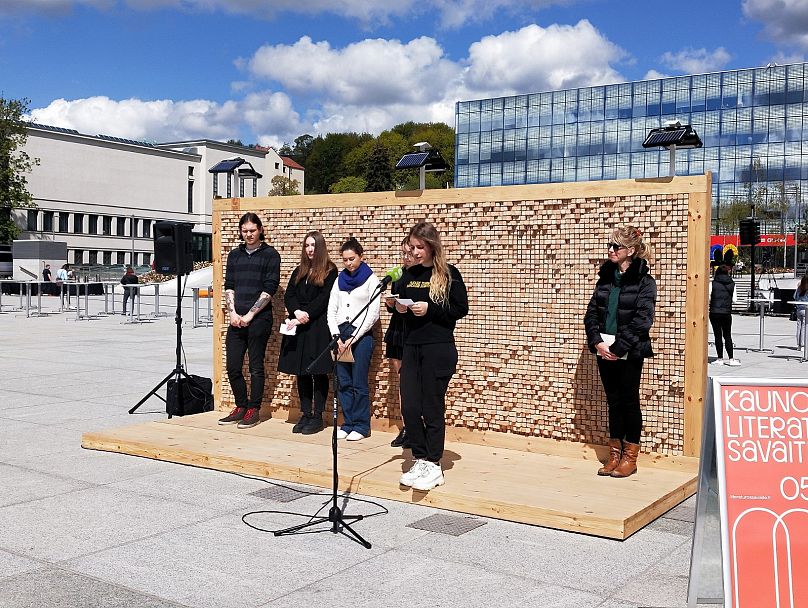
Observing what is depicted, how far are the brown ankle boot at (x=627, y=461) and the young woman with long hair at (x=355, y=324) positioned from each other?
2.50 metres

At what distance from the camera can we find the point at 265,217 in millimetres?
9906

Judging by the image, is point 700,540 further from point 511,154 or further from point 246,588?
point 511,154

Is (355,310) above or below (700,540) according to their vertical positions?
above

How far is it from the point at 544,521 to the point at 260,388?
12.8ft

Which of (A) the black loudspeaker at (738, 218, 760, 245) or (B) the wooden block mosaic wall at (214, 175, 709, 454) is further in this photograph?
(A) the black loudspeaker at (738, 218, 760, 245)

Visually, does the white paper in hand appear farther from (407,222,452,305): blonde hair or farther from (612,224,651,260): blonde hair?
(407,222,452,305): blonde hair

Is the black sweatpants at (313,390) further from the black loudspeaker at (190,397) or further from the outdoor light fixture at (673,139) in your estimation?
the outdoor light fixture at (673,139)

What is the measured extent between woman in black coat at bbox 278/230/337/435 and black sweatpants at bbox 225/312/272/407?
0.30 m

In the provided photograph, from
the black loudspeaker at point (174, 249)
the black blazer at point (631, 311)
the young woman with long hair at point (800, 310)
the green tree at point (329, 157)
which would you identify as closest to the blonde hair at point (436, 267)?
the black blazer at point (631, 311)

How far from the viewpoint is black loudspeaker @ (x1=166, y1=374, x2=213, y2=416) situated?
991 cm

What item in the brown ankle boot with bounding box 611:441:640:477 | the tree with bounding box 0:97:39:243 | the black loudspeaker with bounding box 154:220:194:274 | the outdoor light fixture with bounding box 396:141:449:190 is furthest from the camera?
the tree with bounding box 0:97:39:243

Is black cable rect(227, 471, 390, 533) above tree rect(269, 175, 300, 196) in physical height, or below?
below

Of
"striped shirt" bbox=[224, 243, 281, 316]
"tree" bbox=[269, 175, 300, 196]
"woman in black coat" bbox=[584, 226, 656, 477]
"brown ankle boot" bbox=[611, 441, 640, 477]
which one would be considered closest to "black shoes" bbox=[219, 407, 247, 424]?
"striped shirt" bbox=[224, 243, 281, 316]

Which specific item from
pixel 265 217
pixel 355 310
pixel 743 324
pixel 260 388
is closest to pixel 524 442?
pixel 355 310
